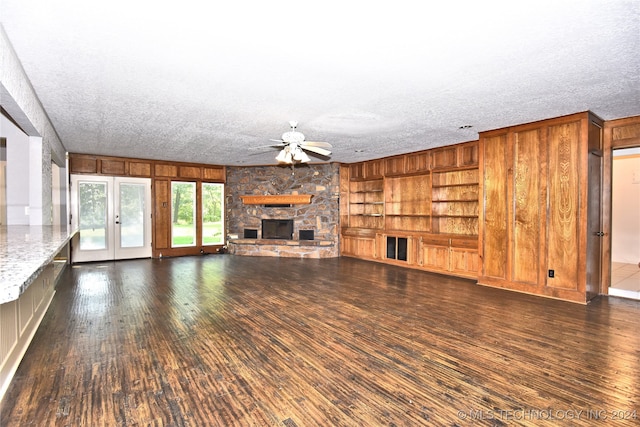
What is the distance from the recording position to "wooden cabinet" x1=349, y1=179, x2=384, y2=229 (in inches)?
342

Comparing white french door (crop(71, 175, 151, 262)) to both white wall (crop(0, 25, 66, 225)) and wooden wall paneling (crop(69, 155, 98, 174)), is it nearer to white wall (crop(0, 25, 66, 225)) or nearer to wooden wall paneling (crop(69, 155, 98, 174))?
wooden wall paneling (crop(69, 155, 98, 174))

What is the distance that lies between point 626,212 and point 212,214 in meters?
10.3

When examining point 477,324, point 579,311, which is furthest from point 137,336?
point 579,311

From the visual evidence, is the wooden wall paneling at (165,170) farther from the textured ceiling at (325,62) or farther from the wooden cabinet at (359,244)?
the wooden cabinet at (359,244)

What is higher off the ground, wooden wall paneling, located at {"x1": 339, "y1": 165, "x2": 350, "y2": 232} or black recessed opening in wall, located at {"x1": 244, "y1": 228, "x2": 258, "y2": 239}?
wooden wall paneling, located at {"x1": 339, "y1": 165, "x2": 350, "y2": 232}

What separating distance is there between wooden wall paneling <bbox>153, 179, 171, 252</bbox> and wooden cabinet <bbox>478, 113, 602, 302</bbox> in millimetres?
7501

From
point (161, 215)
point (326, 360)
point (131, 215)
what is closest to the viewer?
point (326, 360)

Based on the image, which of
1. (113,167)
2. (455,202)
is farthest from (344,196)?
(113,167)

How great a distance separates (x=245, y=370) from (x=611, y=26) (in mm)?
3700

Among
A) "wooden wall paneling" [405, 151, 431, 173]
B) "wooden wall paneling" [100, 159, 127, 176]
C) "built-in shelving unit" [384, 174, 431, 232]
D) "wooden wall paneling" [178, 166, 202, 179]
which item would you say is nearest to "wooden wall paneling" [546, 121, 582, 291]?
"wooden wall paneling" [405, 151, 431, 173]

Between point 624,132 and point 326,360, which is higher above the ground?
point 624,132

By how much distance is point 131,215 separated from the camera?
8.35 meters

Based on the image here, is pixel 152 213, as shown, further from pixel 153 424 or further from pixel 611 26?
pixel 611 26

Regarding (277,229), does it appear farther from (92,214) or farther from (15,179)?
(15,179)
